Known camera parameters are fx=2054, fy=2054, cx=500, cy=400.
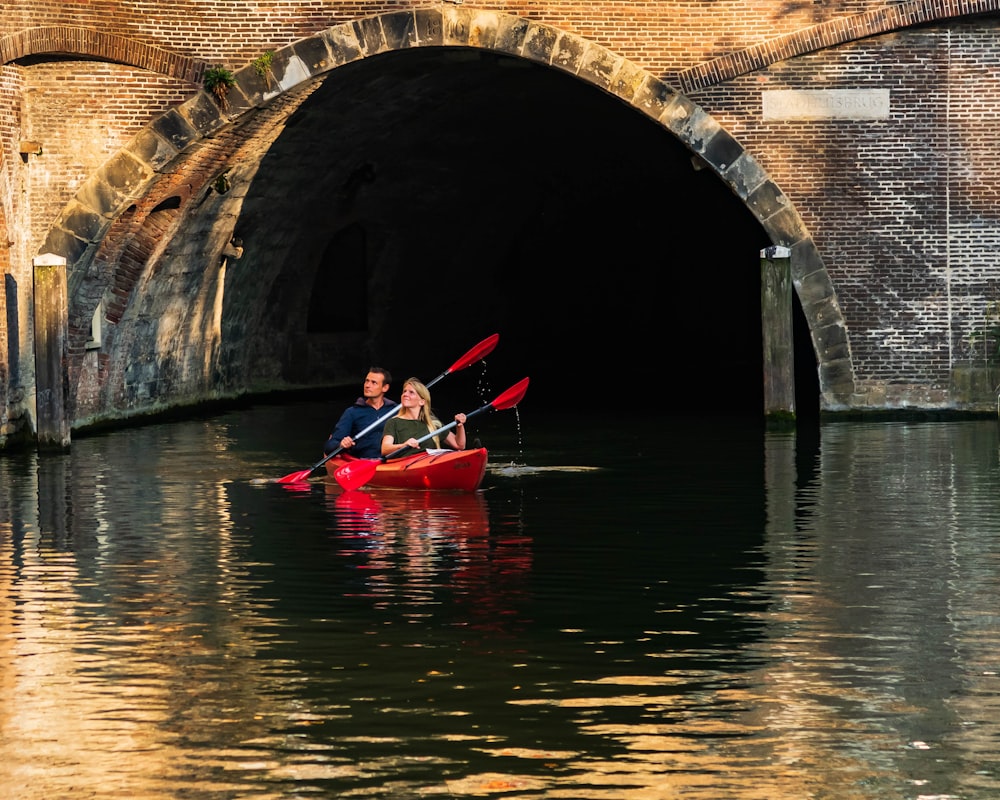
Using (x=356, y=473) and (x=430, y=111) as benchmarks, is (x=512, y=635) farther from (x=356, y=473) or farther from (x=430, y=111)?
(x=430, y=111)

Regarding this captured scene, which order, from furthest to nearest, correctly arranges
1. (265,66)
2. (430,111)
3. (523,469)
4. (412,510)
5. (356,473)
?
(430,111) → (265,66) → (523,469) → (356,473) → (412,510)

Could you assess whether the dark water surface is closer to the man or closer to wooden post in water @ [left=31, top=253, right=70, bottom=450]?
the man

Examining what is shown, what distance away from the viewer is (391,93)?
2502cm

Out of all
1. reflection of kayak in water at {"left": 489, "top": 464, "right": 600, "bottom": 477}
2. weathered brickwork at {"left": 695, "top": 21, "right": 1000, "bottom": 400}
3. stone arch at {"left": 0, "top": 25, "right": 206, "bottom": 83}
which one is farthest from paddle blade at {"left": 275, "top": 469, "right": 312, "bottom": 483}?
weathered brickwork at {"left": 695, "top": 21, "right": 1000, "bottom": 400}

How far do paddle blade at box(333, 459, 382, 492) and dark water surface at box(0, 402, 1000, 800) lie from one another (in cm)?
20

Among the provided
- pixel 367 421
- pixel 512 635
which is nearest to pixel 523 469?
pixel 367 421

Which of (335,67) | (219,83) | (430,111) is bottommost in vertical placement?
(219,83)

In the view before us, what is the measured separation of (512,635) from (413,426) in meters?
7.12

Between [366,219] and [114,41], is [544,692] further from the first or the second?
[366,219]

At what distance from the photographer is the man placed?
18.1 metres

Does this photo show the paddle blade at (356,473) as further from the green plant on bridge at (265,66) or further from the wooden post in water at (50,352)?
the green plant on bridge at (265,66)

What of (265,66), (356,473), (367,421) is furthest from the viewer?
(265,66)

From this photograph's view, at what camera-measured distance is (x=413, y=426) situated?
17688mm

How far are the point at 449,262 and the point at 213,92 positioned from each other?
1015cm
